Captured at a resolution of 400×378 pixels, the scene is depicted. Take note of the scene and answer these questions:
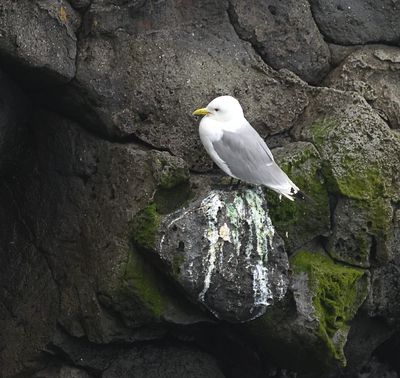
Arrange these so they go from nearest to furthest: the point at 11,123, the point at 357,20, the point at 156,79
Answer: the point at 156,79
the point at 11,123
the point at 357,20

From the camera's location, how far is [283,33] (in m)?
5.11

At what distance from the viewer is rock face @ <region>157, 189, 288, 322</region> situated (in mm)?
4418

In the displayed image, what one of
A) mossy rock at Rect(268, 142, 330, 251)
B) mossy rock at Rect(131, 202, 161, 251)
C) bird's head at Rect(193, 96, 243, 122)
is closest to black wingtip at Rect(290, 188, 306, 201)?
mossy rock at Rect(268, 142, 330, 251)

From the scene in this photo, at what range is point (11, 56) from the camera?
4.48m

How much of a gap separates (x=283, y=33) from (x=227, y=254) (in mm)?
1237

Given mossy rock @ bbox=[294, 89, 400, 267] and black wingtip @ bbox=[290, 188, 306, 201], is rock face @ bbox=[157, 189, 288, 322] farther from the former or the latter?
mossy rock @ bbox=[294, 89, 400, 267]

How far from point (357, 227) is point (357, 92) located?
2.24ft

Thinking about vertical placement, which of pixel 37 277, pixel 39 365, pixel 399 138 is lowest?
pixel 39 365

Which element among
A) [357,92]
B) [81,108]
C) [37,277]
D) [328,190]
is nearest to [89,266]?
[37,277]

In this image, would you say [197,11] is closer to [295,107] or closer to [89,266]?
[295,107]

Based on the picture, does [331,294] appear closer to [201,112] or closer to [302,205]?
[302,205]

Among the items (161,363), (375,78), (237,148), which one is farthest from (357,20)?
(161,363)

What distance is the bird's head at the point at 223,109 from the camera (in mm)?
4621

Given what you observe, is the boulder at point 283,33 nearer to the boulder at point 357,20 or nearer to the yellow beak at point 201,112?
the boulder at point 357,20
